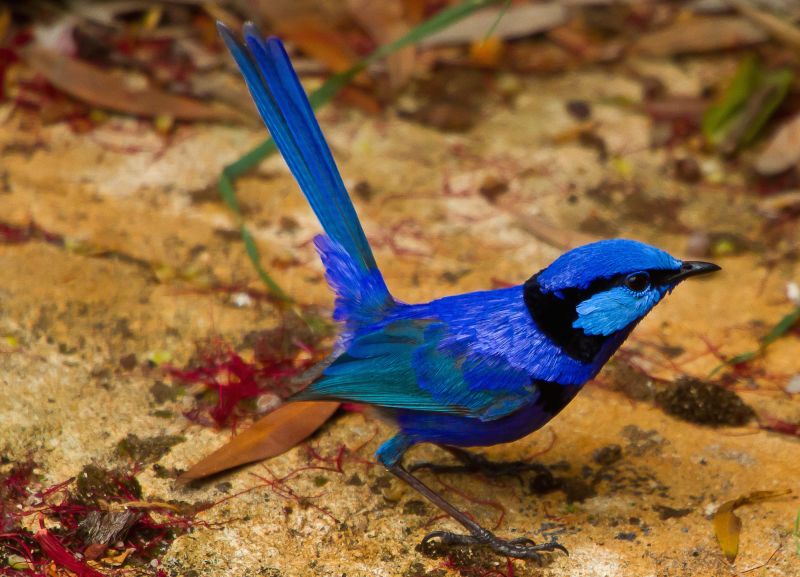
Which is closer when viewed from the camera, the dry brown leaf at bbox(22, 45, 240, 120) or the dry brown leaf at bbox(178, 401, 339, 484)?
the dry brown leaf at bbox(178, 401, 339, 484)

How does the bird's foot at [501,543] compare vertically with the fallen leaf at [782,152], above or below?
below

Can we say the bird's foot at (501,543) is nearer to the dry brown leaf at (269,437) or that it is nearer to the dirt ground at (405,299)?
the dirt ground at (405,299)

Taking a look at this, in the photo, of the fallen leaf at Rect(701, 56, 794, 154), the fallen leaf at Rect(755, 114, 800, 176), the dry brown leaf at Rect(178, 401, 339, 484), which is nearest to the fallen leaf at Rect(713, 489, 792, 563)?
the dry brown leaf at Rect(178, 401, 339, 484)

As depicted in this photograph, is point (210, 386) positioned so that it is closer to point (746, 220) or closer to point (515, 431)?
point (515, 431)

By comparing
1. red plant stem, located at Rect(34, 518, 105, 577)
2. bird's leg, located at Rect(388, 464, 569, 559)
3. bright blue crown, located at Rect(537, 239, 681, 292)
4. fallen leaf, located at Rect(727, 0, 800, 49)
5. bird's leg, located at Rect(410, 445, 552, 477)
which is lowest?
bird's leg, located at Rect(410, 445, 552, 477)

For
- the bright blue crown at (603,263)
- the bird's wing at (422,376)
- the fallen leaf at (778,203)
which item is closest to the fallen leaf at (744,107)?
the fallen leaf at (778,203)

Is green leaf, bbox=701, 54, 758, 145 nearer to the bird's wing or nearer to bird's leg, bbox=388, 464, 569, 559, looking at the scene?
the bird's wing

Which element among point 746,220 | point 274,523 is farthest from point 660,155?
point 274,523
